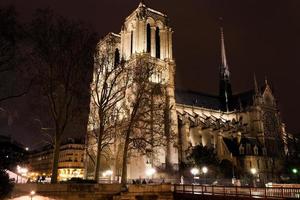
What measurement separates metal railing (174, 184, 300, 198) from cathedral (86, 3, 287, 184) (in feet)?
78.0

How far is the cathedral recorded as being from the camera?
59719 mm

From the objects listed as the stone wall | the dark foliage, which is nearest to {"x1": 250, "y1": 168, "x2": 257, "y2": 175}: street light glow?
the dark foliage

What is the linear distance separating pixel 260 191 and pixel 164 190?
967 cm

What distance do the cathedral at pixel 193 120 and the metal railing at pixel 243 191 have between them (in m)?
23.8

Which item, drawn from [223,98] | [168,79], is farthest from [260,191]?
[223,98]

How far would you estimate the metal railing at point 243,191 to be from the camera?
20398mm

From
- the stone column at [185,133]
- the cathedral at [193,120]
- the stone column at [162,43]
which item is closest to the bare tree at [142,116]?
Answer: the cathedral at [193,120]

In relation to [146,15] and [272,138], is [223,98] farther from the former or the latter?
[146,15]

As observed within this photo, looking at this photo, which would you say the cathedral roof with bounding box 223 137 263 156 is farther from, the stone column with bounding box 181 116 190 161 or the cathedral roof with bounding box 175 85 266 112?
the stone column with bounding box 181 116 190 161

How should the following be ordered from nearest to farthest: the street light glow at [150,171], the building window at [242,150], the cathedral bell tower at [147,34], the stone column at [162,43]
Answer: the street light glow at [150,171] < the cathedral bell tower at [147,34] < the stone column at [162,43] < the building window at [242,150]

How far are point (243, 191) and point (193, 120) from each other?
5258cm

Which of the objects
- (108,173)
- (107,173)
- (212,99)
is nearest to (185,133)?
(108,173)

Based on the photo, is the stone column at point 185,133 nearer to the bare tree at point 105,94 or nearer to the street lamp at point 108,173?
the street lamp at point 108,173

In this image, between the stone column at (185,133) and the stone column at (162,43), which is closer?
the stone column at (185,133)
